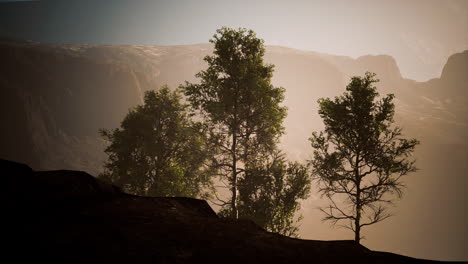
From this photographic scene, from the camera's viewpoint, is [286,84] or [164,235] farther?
[286,84]

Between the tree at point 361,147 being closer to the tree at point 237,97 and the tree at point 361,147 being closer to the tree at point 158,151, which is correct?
the tree at point 237,97

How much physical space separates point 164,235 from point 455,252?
11188 cm

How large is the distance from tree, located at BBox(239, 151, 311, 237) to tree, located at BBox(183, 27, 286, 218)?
1.15m

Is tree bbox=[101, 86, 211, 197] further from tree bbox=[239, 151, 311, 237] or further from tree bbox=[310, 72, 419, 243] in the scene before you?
tree bbox=[310, 72, 419, 243]

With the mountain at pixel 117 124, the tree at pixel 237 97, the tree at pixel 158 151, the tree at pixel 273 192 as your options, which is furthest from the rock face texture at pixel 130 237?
the mountain at pixel 117 124

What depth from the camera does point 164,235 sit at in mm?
3355

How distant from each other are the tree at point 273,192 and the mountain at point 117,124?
2324 inches

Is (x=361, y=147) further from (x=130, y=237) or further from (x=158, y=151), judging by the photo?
(x=158, y=151)

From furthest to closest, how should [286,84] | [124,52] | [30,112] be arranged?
[286,84] → [124,52] → [30,112]

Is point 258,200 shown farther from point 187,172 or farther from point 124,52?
point 124,52

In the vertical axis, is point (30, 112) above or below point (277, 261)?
above

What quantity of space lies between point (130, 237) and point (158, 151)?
11.6 m

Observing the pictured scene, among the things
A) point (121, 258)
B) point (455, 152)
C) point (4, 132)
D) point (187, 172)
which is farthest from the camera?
point (455, 152)

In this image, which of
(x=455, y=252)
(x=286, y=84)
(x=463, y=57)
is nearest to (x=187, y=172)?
(x=455, y=252)
